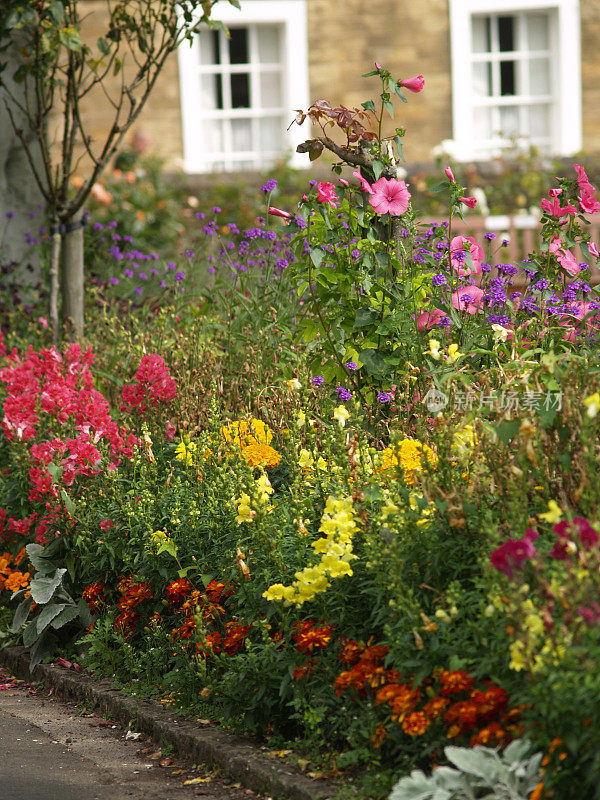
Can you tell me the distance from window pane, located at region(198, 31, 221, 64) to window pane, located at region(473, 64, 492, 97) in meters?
2.76

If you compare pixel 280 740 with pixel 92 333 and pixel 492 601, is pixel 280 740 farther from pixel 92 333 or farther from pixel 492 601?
pixel 92 333

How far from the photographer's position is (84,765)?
307 centimetres

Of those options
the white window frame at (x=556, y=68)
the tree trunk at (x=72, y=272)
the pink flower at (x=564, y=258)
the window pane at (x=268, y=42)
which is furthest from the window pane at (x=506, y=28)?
the pink flower at (x=564, y=258)

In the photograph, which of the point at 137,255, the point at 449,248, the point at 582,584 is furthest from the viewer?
the point at 137,255

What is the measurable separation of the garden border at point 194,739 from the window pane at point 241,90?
349 inches

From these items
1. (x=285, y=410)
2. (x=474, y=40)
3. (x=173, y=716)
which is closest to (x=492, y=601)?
(x=173, y=716)

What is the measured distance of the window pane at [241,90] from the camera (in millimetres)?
11773

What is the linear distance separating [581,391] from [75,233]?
4.06 m

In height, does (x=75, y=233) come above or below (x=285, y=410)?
above

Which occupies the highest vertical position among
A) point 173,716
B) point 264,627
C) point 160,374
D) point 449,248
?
point 449,248

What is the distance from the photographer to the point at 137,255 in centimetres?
671

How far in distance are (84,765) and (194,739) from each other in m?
0.32

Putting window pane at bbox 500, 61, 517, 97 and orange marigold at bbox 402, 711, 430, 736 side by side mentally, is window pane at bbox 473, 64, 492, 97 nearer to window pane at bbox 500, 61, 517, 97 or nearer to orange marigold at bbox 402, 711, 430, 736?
window pane at bbox 500, 61, 517, 97

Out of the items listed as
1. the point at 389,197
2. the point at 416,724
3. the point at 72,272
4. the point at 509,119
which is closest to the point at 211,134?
the point at 509,119
